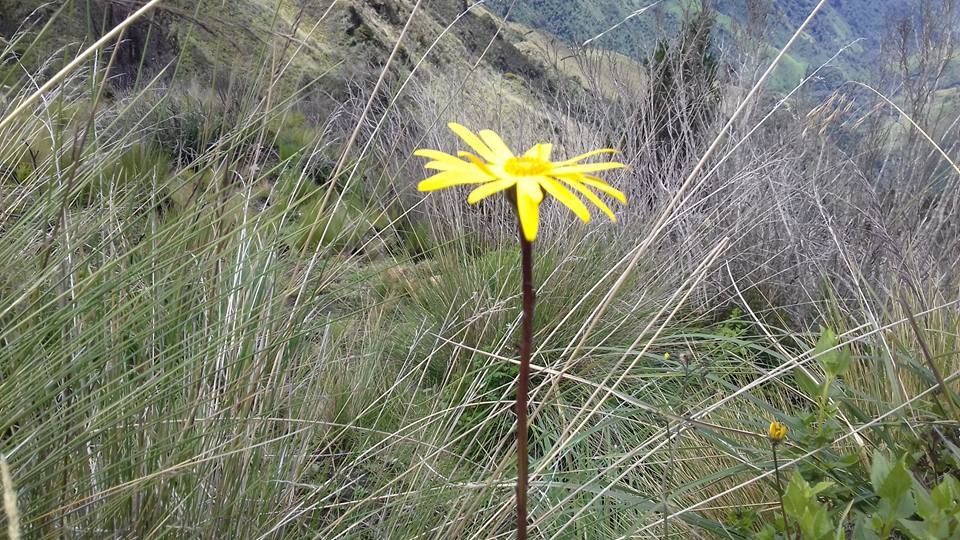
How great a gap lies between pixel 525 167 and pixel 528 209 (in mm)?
74

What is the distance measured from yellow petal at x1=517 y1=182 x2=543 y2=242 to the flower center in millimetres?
30

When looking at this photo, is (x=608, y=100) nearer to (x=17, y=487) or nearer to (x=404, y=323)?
(x=404, y=323)

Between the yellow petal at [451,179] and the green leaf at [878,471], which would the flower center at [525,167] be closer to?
the yellow petal at [451,179]

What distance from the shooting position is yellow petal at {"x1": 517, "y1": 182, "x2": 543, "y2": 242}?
402mm

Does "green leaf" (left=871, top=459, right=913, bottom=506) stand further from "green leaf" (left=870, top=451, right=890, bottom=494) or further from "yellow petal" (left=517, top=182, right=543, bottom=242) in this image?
"yellow petal" (left=517, top=182, right=543, bottom=242)

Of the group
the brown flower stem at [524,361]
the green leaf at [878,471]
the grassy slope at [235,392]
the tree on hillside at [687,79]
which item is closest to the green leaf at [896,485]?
the green leaf at [878,471]

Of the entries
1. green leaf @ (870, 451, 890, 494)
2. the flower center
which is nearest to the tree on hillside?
green leaf @ (870, 451, 890, 494)

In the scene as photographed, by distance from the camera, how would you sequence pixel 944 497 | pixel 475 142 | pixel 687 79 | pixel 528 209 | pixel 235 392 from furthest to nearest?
pixel 687 79 < pixel 235 392 < pixel 944 497 < pixel 475 142 < pixel 528 209

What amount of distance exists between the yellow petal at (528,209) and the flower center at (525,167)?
0.03 metres

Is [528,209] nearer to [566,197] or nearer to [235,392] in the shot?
[566,197]

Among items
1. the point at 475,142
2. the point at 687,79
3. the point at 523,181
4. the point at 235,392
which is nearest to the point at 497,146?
the point at 475,142

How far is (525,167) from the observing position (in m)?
0.49

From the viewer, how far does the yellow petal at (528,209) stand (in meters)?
0.40

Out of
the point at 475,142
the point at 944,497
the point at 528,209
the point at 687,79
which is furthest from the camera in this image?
the point at 687,79
